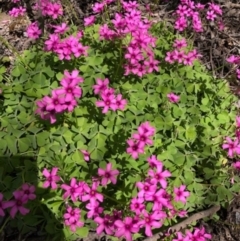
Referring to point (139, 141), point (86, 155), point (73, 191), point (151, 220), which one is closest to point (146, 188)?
point (151, 220)

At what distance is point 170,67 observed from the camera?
340 centimetres

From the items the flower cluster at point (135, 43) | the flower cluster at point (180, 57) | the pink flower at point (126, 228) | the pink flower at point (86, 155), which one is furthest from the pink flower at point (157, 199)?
the flower cluster at point (180, 57)

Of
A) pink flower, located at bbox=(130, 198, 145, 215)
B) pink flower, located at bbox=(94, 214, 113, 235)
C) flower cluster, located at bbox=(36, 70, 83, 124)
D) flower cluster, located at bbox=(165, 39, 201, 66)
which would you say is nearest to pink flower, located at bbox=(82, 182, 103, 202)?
pink flower, located at bbox=(94, 214, 113, 235)

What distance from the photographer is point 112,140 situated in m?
2.75

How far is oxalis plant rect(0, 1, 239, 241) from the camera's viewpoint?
7.57ft

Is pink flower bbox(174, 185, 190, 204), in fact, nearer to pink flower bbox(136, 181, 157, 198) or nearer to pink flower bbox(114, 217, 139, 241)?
pink flower bbox(136, 181, 157, 198)

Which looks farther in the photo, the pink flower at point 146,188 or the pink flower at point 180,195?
the pink flower at point 180,195

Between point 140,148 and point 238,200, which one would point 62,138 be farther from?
point 238,200

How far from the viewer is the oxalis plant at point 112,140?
231 centimetres

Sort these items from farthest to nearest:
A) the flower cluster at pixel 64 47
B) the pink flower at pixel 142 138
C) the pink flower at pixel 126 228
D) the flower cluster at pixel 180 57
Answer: the flower cluster at pixel 180 57
the flower cluster at pixel 64 47
the pink flower at pixel 142 138
the pink flower at pixel 126 228

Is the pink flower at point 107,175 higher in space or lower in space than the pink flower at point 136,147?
lower

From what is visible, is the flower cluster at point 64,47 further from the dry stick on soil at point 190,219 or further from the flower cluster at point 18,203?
the dry stick on soil at point 190,219

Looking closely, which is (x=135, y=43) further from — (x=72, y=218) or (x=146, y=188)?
(x=72, y=218)

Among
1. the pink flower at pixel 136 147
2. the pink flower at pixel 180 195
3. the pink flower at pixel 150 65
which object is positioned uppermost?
the pink flower at pixel 150 65
